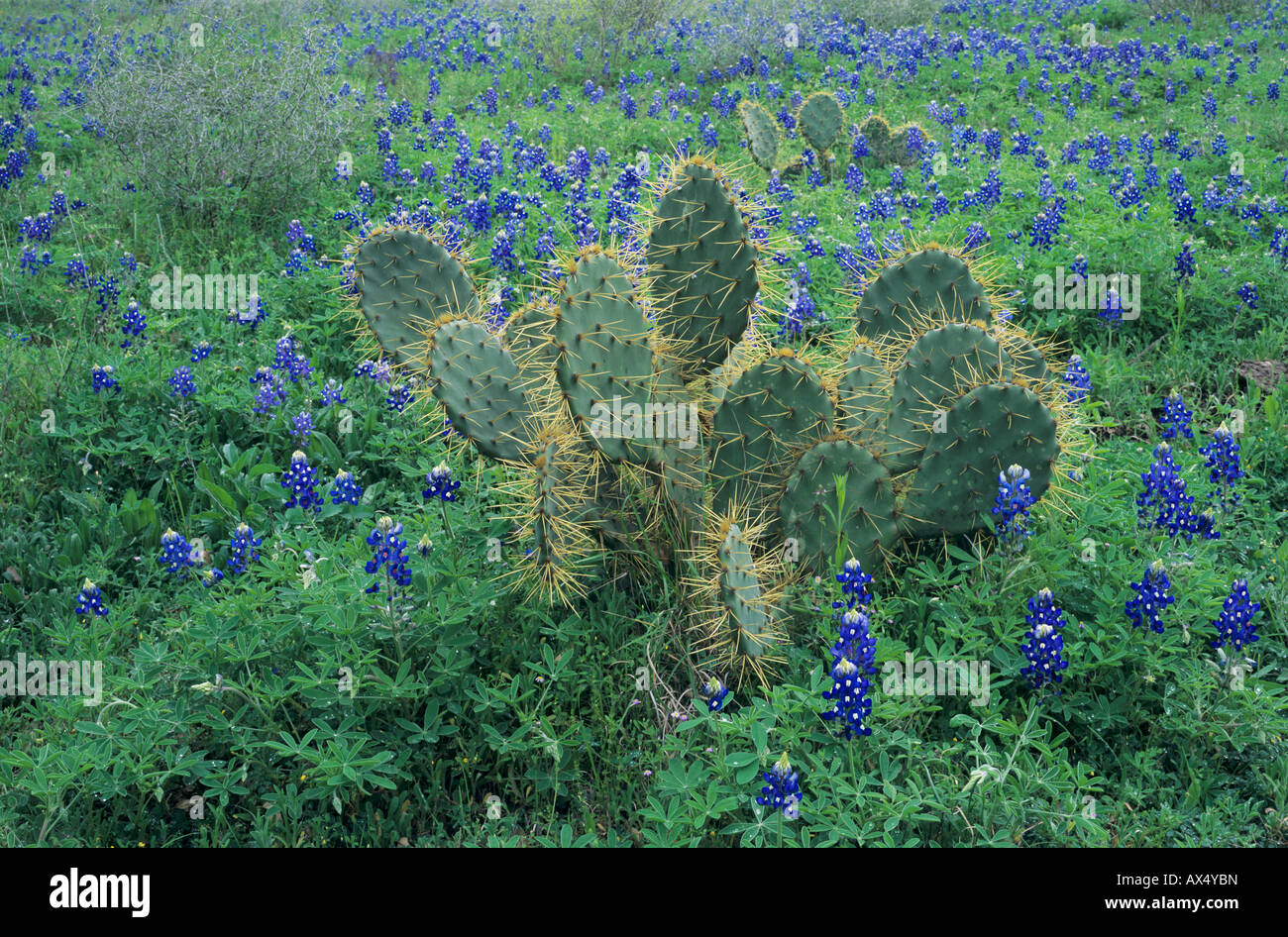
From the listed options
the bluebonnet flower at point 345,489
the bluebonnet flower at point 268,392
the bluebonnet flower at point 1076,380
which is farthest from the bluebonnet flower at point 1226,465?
the bluebonnet flower at point 268,392

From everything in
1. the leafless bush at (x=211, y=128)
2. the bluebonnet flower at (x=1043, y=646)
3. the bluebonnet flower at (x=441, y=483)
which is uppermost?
the leafless bush at (x=211, y=128)

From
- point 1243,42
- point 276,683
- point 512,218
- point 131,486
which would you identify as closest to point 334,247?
point 512,218

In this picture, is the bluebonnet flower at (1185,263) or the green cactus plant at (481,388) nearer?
the green cactus plant at (481,388)

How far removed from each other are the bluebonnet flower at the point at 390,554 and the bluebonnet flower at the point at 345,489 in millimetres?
667

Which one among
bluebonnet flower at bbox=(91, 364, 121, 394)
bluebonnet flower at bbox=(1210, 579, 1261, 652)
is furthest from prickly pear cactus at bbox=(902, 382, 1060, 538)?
bluebonnet flower at bbox=(91, 364, 121, 394)

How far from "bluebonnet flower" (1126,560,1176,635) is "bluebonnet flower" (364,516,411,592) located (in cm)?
236

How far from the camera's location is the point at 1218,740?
2914 mm

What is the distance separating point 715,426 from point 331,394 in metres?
2.41

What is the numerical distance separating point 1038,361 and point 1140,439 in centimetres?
142

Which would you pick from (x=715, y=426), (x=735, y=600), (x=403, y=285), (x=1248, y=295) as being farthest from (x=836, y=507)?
(x=1248, y=295)

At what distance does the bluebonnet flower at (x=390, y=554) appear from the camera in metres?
3.07

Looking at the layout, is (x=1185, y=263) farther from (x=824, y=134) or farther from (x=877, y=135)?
(x=824, y=134)

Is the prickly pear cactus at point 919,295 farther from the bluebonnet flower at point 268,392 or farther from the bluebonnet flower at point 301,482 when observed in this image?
the bluebonnet flower at point 268,392
